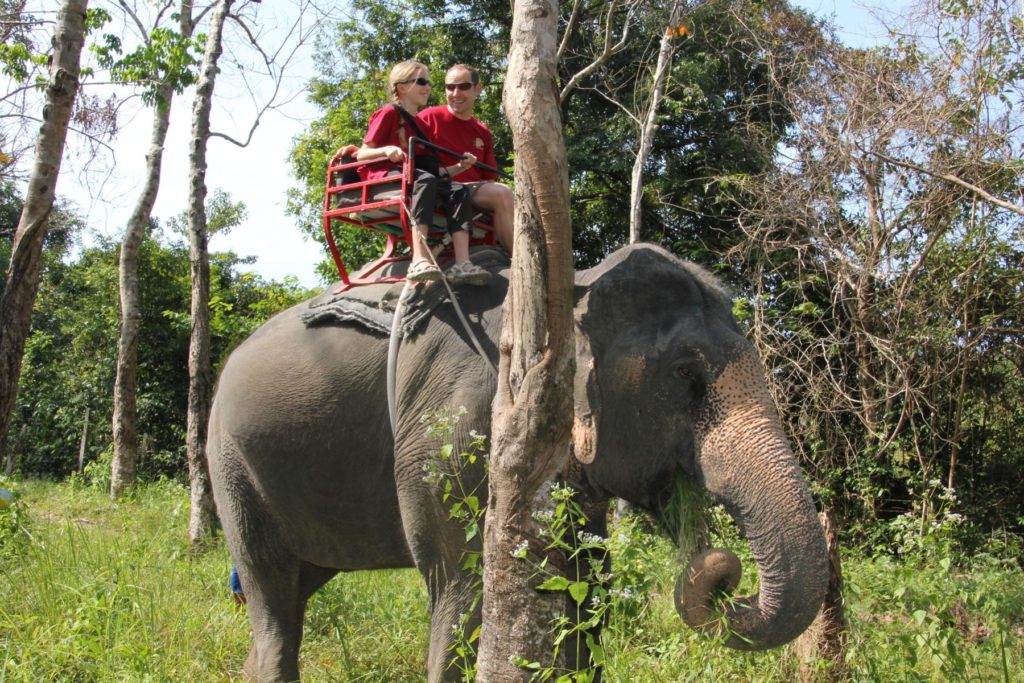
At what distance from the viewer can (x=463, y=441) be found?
3.49 m

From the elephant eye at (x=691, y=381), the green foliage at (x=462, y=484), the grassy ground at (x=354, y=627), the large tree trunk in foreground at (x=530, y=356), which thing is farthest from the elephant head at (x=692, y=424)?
the large tree trunk in foreground at (x=530, y=356)

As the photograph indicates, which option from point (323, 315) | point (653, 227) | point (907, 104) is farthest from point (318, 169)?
point (323, 315)

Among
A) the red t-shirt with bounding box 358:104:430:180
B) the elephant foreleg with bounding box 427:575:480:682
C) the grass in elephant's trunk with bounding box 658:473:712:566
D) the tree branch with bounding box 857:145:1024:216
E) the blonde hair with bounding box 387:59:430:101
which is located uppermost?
A: the tree branch with bounding box 857:145:1024:216

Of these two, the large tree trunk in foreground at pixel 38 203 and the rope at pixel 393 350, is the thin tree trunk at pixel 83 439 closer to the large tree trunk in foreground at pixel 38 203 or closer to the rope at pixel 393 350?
the large tree trunk in foreground at pixel 38 203

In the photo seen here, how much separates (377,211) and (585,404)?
1370 mm

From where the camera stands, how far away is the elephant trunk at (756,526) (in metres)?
3.00

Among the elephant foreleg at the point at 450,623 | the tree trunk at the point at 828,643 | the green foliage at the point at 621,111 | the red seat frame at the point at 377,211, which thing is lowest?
the tree trunk at the point at 828,643

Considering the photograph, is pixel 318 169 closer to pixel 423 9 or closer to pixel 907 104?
pixel 423 9

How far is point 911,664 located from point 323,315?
9.21ft

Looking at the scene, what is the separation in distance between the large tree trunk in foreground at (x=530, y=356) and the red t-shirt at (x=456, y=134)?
61.8 inches

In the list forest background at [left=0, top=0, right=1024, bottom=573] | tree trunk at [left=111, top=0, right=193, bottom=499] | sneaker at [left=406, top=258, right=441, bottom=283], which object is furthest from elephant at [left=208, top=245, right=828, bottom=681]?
tree trunk at [left=111, top=0, right=193, bottom=499]

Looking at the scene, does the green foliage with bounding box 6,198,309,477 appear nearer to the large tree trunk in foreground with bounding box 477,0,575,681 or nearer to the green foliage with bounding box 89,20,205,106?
the green foliage with bounding box 89,20,205,106

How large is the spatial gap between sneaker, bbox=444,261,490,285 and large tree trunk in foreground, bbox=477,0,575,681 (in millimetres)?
856

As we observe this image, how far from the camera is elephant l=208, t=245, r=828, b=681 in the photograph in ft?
10.2
